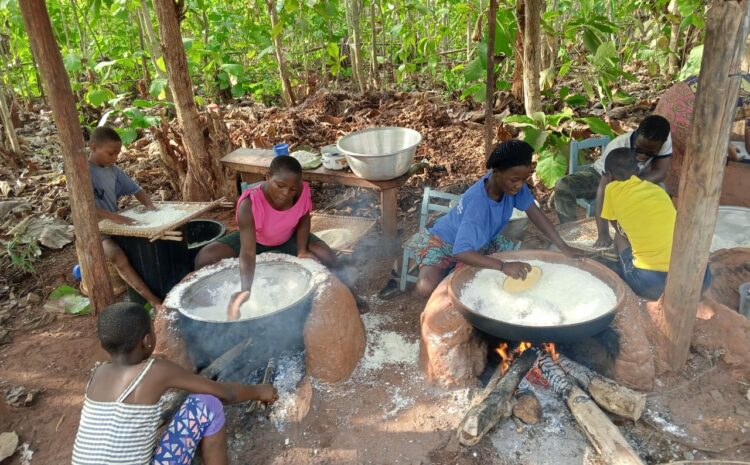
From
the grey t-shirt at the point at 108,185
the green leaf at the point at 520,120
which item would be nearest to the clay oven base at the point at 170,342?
the grey t-shirt at the point at 108,185

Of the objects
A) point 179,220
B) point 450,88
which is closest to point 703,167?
point 179,220

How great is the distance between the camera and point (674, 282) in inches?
90.8

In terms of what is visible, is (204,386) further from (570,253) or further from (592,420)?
(570,253)

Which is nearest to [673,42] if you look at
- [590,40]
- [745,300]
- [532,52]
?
[590,40]

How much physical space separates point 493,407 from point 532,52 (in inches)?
137

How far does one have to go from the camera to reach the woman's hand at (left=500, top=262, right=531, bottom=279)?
244cm

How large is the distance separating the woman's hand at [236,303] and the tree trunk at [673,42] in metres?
6.75

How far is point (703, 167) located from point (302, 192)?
223 centimetres

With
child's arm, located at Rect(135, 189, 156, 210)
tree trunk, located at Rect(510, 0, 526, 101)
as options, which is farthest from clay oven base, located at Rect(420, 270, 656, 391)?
tree trunk, located at Rect(510, 0, 526, 101)

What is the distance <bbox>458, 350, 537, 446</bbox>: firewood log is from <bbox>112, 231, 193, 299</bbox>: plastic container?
239cm

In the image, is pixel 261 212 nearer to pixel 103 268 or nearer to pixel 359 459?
pixel 103 268

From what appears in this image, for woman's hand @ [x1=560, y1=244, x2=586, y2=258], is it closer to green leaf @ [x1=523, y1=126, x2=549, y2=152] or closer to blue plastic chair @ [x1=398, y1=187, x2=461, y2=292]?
blue plastic chair @ [x1=398, y1=187, x2=461, y2=292]

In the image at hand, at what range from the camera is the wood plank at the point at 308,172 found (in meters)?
4.07

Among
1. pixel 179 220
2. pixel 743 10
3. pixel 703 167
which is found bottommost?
pixel 179 220
